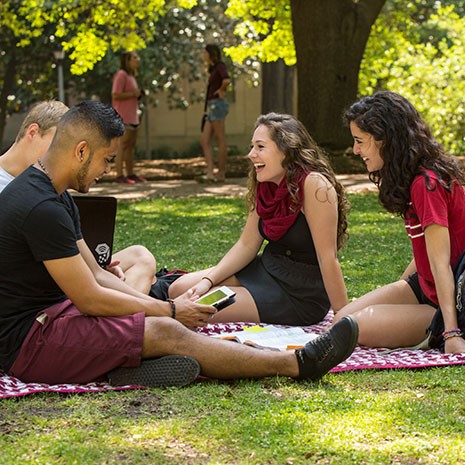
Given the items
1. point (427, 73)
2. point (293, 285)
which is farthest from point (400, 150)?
point (427, 73)

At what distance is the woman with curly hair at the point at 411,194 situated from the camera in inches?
212

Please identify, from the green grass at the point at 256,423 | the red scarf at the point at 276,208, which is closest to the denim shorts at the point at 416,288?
the red scarf at the point at 276,208

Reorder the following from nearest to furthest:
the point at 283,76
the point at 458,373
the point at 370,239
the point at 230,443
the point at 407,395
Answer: the point at 230,443
the point at 407,395
the point at 458,373
the point at 370,239
the point at 283,76

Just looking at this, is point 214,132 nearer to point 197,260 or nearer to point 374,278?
point 197,260

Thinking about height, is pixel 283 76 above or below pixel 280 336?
above

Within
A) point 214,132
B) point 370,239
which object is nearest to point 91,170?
point 370,239

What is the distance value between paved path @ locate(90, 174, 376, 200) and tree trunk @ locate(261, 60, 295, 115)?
8909 mm

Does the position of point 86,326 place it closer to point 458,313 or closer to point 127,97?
point 458,313

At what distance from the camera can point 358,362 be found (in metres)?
5.18

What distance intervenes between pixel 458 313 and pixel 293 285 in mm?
1198

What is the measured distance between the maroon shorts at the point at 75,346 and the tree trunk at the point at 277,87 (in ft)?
65.5

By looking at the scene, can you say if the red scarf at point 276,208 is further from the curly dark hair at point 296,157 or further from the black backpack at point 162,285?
the black backpack at point 162,285

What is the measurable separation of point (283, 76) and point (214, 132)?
10.8 meters

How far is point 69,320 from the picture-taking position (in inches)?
183
